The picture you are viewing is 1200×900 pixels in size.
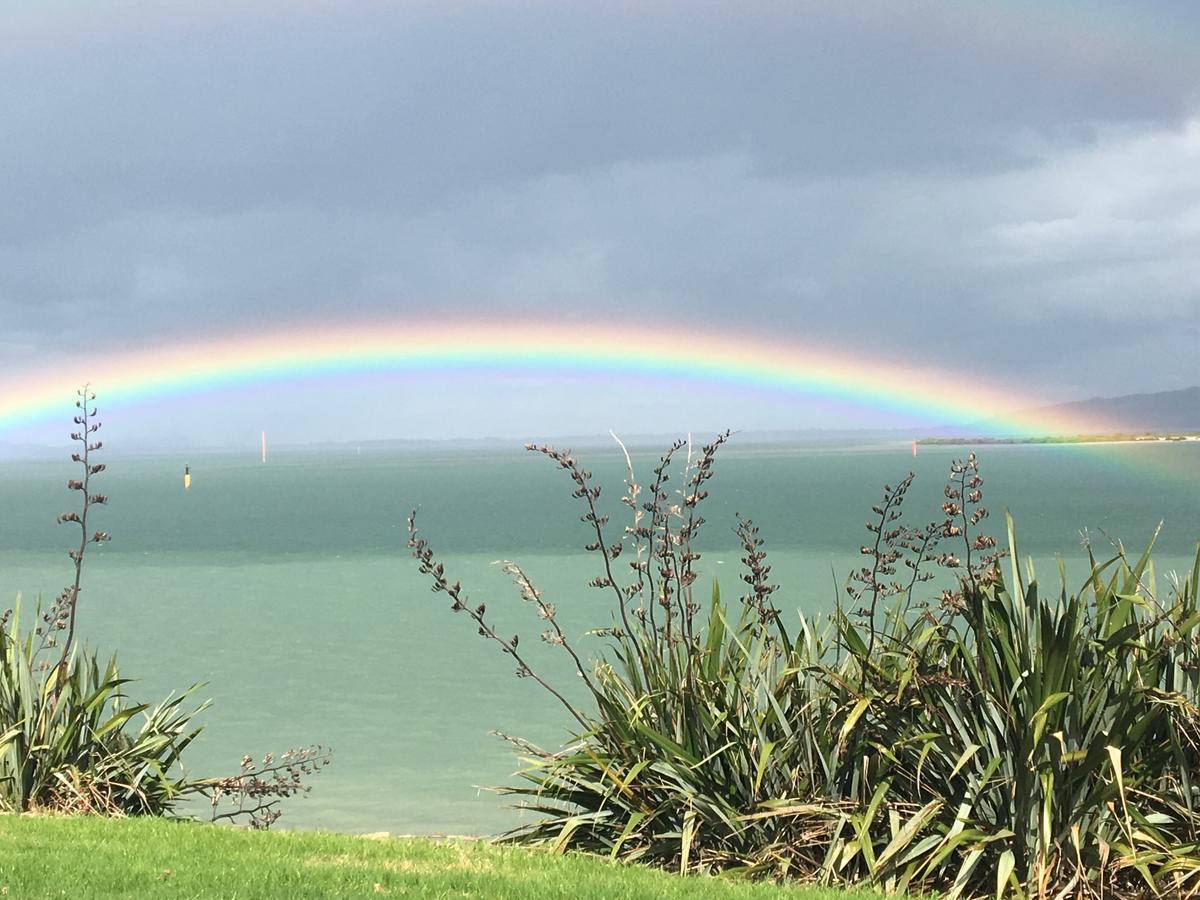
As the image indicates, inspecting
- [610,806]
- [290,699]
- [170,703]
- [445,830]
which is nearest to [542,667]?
[290,699]

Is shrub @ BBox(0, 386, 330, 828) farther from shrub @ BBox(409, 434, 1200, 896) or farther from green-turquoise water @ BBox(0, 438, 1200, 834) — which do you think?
green-turquoise water @ BBox(0, 438, 1200, 834)

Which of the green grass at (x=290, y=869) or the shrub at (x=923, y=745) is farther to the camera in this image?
the shrub at (x=923, y=745)

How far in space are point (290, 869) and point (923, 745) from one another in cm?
295

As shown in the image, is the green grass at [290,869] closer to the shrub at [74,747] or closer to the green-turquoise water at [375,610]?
the shrub at [74,747]

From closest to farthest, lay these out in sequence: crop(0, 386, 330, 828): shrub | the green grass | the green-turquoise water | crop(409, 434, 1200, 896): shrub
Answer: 1. the green grass
2. crop(409, 434, 1200, 896): shrub
3. crop(0, 386, 330, 828): shrub
4. the green-turquoise water

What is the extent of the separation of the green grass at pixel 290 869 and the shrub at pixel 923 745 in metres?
0.46

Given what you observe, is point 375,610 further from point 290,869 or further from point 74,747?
point 290,869

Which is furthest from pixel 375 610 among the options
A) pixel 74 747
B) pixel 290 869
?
pixel 290 869

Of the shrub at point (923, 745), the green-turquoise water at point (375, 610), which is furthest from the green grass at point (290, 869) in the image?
the green-turquoise water at point (375, 610)

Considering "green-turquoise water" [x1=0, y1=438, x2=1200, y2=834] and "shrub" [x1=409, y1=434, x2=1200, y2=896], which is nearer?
"shrub" [x1=409, y1=434, x2=1200, y2=896]

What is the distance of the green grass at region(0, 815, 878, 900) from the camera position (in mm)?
5406

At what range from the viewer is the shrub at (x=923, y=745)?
5.56m

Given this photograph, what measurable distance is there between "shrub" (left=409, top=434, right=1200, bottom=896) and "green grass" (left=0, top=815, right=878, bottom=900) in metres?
0.46

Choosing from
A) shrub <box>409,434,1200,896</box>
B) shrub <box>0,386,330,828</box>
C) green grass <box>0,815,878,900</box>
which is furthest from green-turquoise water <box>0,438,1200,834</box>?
shrub <box>0,386,330,828</box>
